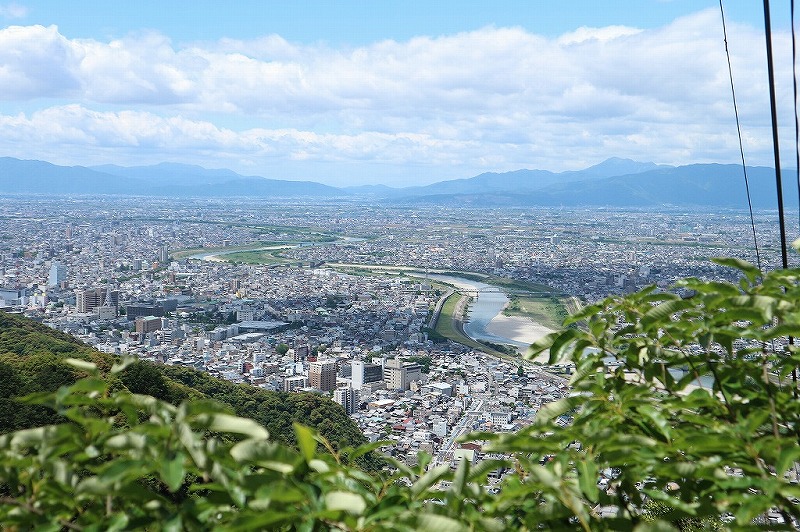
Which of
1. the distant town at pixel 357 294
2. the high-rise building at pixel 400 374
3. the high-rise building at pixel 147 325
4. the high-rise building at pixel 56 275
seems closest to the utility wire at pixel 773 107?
the distant town at pixel 357 294

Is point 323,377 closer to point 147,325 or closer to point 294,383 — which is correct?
point 294,383

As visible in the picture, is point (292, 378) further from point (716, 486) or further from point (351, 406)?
point (716, 486)

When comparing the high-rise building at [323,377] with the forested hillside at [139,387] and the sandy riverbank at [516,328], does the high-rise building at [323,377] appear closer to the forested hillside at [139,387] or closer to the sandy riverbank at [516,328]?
the forested hillside at [139,387]

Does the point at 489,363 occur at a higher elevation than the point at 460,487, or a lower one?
lower

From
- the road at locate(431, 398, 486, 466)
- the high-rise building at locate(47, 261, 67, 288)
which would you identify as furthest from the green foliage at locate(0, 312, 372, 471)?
the high-rise building at locate(47, 261, 67, 288)

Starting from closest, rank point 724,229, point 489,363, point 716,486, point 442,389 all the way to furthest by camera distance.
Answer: point 716,486 → point 442,389 → point 489,363 → point 724,229

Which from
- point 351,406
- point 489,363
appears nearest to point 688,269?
point 489,363

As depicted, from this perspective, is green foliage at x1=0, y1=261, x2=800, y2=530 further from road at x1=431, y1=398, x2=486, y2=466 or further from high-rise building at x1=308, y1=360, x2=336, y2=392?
high-rise building at x1=308, y1=360, x2=336, y2=392
